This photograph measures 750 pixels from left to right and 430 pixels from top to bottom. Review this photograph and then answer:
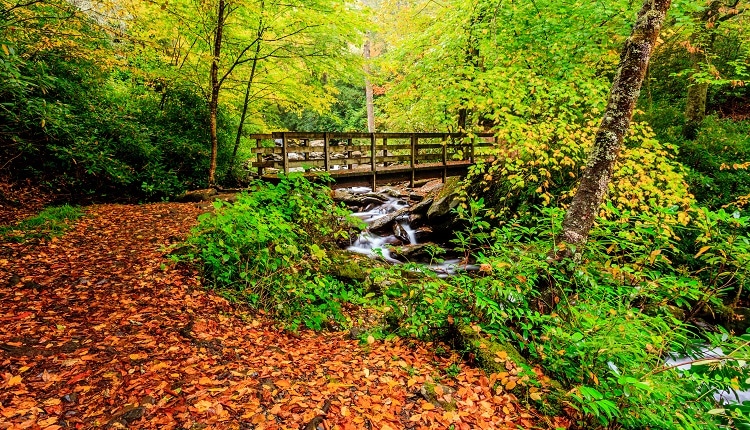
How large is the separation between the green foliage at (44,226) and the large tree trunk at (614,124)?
24.7 ft

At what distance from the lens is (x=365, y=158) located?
473 inches

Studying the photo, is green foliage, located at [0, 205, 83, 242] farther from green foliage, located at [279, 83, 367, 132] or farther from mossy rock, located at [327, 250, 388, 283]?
green foliage, located at [279, 83, 367, 132]

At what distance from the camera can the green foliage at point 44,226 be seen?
5391 mm

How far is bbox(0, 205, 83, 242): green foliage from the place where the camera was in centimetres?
539

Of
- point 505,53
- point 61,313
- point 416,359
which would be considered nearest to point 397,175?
point 505,53

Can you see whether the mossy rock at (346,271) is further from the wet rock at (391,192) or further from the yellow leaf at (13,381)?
the wet rock at (391,192)

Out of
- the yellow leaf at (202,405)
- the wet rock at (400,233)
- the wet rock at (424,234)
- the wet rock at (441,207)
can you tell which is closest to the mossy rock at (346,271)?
the yellow leaf at (202,405)

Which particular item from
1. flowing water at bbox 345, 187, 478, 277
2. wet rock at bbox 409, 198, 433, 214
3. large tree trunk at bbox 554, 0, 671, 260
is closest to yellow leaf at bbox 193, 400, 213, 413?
large tree trunk at bbox 554, 0, 671, 260

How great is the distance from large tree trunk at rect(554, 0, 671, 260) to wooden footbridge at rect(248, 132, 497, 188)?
4788 mm

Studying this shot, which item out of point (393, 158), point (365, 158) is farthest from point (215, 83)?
point (393, 158)

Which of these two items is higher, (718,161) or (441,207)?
(718,161)

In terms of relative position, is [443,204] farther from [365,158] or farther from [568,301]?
[568,301]

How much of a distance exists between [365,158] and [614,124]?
8577 mm

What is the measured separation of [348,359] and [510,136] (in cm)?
514
